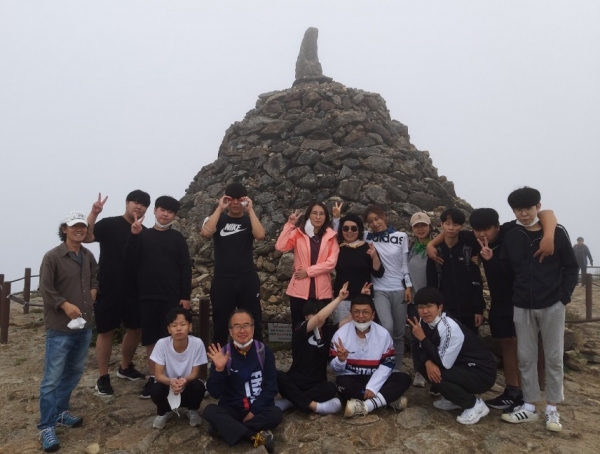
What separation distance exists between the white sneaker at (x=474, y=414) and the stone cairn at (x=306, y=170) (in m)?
3.66

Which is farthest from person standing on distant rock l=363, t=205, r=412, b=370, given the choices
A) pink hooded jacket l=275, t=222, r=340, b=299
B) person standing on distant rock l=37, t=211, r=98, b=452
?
person standing on distant rock l=37, t=211, r=98, b=452

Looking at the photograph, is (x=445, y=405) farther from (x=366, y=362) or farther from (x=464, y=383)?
(x=366, y=362)

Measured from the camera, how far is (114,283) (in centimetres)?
545

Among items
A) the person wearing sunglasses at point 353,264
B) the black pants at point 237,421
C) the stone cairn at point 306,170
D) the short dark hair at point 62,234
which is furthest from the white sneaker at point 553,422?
the short dark hair at point 62,234

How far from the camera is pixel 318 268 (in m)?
5.27

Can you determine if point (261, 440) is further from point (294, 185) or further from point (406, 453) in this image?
point (294, 185)

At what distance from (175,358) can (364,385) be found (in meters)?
2.08

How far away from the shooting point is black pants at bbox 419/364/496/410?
4652 mm

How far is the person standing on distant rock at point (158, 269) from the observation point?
17.0 feet

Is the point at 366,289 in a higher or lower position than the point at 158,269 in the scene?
lower

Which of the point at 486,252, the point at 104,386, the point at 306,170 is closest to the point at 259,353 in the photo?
the point at 104,386

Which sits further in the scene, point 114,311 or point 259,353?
point 114,311

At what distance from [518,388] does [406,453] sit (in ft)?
6.01

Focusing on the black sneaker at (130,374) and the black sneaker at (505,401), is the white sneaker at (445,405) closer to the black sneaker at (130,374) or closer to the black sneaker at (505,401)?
the black sneaker at (505,401)
